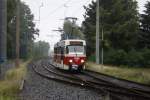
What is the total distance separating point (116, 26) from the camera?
204 ft

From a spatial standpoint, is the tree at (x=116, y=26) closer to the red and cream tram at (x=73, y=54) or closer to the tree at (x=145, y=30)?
the tree at (x=145, y=30)

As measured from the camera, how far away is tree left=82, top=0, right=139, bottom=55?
203ft

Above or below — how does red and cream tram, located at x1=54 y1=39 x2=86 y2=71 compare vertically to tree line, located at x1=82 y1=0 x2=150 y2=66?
below

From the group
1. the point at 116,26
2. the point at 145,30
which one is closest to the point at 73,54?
the point at 116,26

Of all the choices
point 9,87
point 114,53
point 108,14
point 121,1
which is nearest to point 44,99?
point 9,87

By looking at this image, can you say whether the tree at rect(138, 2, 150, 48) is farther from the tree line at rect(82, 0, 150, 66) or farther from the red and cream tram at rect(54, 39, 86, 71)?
the red and cream tram at rect(54, 39, 86, 71)

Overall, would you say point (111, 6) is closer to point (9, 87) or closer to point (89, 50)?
point (89, 50)

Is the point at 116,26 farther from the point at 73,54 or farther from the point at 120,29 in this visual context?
the point at 73,54

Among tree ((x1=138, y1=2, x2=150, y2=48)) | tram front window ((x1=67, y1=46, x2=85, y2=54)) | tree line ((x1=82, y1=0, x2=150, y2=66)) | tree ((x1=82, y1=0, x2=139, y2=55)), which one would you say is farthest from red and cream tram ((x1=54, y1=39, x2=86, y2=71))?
tree ((x1=138, y1=2, x2=150, y2=48))

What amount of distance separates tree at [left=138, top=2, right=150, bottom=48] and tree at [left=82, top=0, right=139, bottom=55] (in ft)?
2.88

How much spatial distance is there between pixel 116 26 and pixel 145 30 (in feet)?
14.0

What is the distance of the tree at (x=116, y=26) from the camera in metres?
61.8

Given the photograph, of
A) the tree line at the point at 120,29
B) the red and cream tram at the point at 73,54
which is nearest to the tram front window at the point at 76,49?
the red and cream tram at the point at 73,54

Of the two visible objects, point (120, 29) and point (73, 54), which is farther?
point (120, 29)
